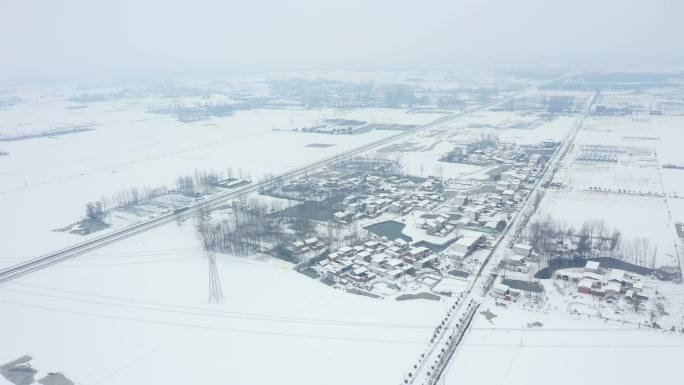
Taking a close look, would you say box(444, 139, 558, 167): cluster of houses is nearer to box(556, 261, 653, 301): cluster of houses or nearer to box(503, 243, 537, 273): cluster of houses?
box(503, 243, 537, 273): cluster of houses

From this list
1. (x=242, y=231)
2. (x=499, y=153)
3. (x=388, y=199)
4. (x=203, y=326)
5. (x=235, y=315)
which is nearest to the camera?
(x=203, y=326)

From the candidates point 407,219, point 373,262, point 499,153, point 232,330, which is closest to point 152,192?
point 407,219

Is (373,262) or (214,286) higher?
(214,286)

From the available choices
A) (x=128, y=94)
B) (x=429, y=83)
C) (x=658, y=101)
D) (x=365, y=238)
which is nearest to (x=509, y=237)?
(x=365, y=238)

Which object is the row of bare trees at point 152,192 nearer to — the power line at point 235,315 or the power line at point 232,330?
the power line at point 235,315

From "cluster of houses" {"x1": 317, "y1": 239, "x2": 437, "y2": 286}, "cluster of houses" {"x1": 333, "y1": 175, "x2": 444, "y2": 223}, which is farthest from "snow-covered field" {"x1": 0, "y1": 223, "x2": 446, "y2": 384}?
"cluster of houses" {"x1": 333, "y1": 175, "x2": 444, "y2": 223}

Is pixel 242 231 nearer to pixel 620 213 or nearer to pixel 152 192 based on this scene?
pixel 152 192
